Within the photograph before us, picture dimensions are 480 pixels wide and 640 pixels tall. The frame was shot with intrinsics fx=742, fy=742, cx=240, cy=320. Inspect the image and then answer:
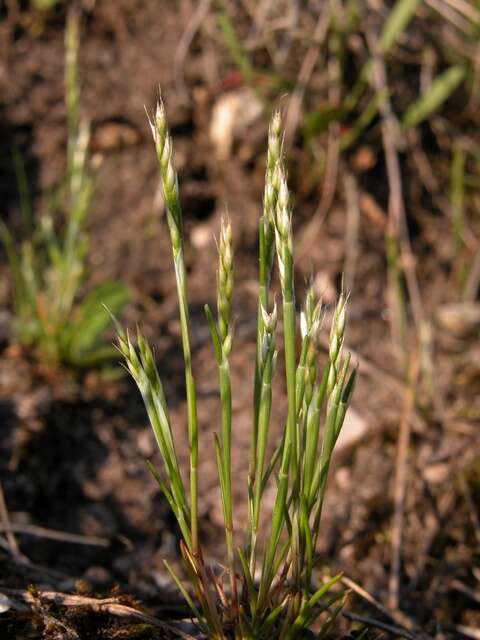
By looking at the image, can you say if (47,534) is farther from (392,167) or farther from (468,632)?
(392,167)

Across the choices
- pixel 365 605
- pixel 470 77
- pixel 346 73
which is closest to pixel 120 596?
pixel 365 605

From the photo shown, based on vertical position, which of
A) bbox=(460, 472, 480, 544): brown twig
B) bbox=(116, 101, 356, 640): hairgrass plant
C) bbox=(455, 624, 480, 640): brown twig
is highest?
bbox=(116, 101, 356, 640): hairgrass plant

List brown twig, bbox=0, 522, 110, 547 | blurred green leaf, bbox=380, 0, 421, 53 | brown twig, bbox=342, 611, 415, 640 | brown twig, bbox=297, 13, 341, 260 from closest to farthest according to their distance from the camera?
brown twig, bbox=342, 611, 415, 640, brown twig, bbox=0, 522, 110, 547, blurred green leaf, bbox=380, 0, 421, 53, brown twig, bbox=297, 13, 341, 260

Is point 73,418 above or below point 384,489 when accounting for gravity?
above

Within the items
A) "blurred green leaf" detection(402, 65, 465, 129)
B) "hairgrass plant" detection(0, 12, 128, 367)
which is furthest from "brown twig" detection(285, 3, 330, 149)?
"hairgrass plant" detection(0, 12, 128, 367)

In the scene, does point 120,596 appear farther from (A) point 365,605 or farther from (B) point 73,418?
(B) point 73,418

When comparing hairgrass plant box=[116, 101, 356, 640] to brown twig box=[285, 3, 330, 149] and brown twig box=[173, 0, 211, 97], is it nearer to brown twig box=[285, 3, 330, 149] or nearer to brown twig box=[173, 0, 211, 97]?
brown twig box=[285, 3, 330, 149]

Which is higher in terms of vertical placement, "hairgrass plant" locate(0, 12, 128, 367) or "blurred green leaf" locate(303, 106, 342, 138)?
"blurred green leaf" locate(303, 106, 342, 138)

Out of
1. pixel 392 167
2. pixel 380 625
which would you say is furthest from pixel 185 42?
pixel 380 625
